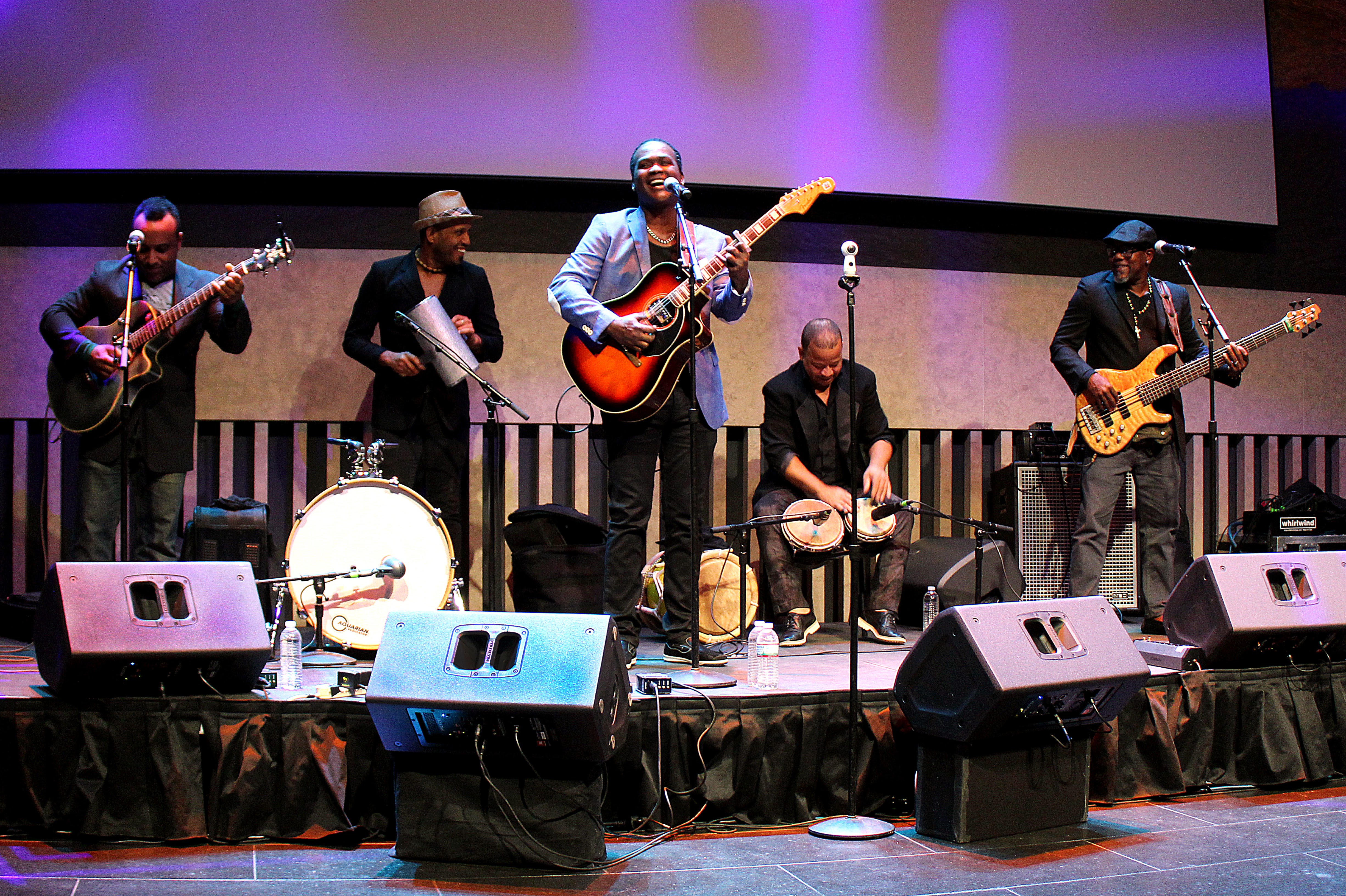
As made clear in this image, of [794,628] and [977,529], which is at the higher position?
[977,529]

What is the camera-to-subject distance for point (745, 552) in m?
5.00

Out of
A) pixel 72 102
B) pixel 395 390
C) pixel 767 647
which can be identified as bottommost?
pixel 767 647

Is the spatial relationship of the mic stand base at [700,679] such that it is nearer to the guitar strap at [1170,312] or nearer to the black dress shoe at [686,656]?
the black dress shoe at [686,656]

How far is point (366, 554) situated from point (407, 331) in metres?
1.26

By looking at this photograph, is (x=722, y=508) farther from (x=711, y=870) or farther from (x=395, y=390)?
Result: (x=711, y=870)

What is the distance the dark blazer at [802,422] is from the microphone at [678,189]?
154 centimetres

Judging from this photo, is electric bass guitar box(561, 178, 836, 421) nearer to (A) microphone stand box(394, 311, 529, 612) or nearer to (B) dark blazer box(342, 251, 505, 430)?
(A) microphone stand box(394, 311, 529, 612)

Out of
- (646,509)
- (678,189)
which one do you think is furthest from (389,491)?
(678,189)

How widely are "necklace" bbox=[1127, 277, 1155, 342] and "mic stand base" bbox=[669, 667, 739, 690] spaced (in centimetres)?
271

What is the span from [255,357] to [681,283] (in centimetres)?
282

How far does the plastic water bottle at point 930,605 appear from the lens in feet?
16.7

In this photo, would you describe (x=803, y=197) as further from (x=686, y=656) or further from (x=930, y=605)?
(x=930, y=605)

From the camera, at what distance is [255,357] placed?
5.71 metres

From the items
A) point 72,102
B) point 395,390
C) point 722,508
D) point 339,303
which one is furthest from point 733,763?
point 72,102
